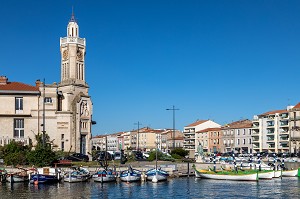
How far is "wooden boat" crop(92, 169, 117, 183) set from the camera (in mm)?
52275

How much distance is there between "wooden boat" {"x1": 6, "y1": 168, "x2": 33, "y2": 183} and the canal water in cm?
90

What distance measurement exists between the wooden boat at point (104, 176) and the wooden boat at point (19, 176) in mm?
7163

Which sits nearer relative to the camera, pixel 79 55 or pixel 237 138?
pixel 79 55

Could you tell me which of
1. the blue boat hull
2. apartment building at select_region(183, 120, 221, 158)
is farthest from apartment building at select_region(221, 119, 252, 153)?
the blue boat hull

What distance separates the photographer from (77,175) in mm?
52594

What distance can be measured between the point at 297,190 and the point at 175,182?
13305 mm

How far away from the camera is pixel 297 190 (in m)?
46.9

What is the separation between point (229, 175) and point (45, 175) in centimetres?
2157

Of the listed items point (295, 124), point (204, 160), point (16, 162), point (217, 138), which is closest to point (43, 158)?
point (16, 162)

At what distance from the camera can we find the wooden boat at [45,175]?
50219mm

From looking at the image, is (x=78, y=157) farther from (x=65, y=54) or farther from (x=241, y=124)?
(x=241, y=124)

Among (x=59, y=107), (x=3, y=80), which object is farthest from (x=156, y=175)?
(x=3, y=80)

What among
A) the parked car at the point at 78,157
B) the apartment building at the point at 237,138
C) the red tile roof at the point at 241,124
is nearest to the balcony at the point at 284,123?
the apartment building at the point at 237,138

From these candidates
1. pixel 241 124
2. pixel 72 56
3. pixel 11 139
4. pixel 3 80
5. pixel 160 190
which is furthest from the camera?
pixel 241 124
